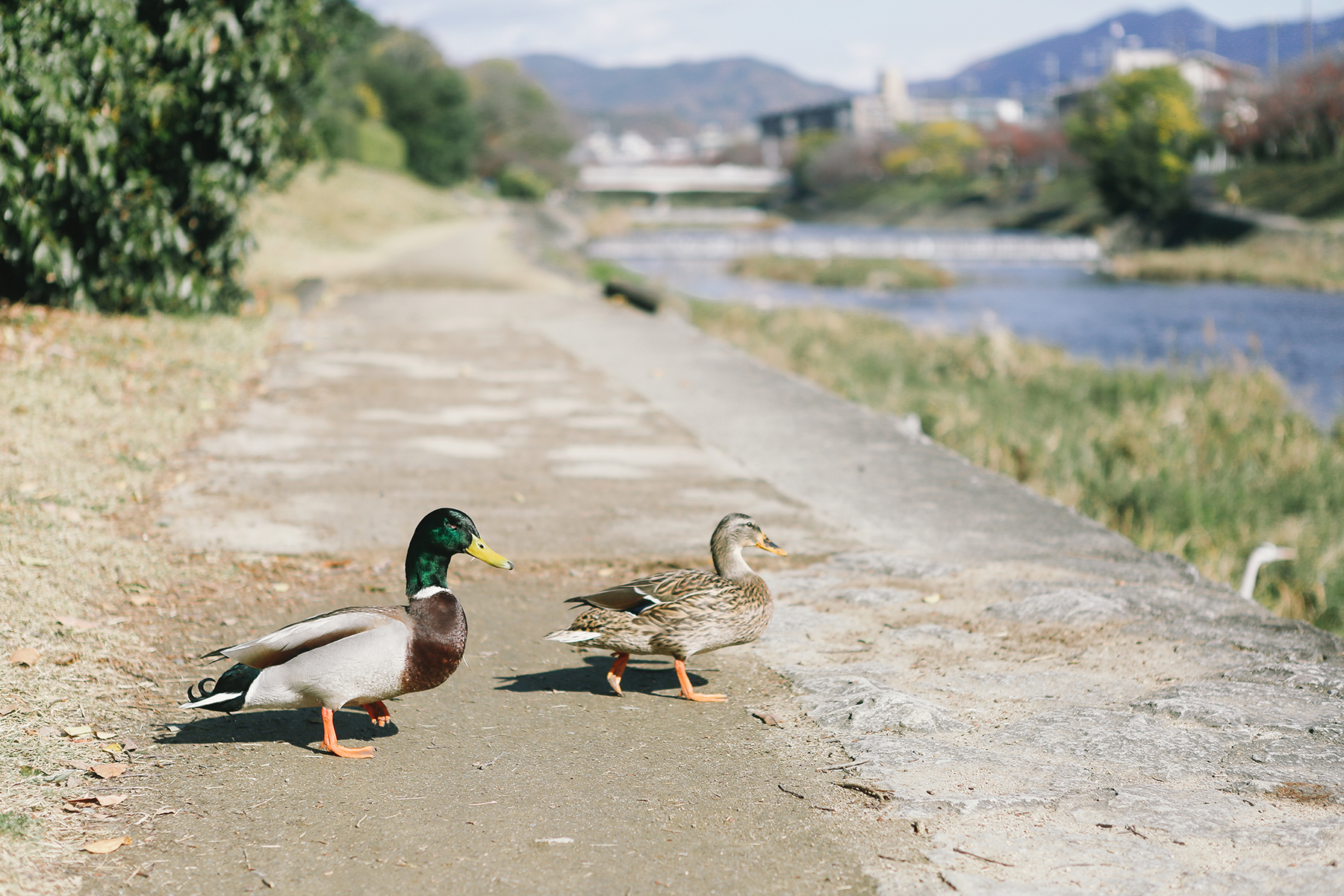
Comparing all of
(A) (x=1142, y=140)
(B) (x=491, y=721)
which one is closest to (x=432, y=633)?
(B) (x=491, y=721)

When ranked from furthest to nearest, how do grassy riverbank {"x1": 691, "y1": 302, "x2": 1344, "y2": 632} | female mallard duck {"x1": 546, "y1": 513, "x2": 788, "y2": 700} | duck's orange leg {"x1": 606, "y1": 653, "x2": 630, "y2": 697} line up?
grassy riverbank {"x1": 691, "y1": 302, "x2": 1344, "y2": 632}, duck's orange leg {"x1": 606, "y1": 653, "x2": 630, "y2": 697}, female mallard duck {"x1": 546, "y1": 513, "x2": 788, "y2": 700}

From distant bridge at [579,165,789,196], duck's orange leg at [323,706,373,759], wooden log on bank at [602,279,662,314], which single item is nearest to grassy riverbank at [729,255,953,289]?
wooden log on bank at [602,279,662,314]

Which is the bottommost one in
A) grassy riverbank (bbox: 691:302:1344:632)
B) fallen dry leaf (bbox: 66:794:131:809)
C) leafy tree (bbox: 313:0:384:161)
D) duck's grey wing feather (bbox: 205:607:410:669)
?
grassy riverbank (bbox: 691:302:1344:632)

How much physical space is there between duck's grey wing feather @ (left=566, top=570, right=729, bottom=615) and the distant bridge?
130703mm

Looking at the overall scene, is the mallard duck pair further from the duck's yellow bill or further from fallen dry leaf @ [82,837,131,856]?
fallen dry leaf @ [82,837,131,856]

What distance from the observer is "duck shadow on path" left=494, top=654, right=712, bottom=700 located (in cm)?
507

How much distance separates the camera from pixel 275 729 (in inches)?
180

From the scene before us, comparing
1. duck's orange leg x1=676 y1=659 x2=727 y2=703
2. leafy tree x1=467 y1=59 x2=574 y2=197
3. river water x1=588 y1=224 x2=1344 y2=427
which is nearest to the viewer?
duck's orange leg x1=676 y1=659 x2=727 y2=703

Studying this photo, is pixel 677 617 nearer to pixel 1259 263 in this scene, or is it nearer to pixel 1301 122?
pixel 1259 263

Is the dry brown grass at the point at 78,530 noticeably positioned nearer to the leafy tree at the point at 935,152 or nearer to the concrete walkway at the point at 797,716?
the concrete walkway at the point at 797,716

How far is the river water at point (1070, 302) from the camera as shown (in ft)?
77.0

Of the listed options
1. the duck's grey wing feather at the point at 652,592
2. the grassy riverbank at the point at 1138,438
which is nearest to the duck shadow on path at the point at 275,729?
the duck's grey wing feather at the point at 652,592

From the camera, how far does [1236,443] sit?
43.6 feet

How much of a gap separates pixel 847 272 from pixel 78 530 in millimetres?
39957
